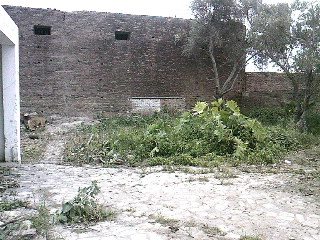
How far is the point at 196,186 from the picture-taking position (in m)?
4.59

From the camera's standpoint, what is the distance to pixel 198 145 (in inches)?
284

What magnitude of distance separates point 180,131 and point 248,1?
7.89 metres

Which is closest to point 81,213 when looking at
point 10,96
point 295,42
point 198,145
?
point 10,96

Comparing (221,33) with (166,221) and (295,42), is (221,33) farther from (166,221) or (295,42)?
(166,221)

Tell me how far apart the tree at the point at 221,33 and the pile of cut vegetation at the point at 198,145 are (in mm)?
5915

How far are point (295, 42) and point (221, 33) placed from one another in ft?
10.6

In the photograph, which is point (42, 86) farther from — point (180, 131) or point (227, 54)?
Answer: point (227, 54)

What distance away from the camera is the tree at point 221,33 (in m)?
13.1

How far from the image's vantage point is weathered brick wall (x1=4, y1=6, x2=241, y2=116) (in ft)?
42.2

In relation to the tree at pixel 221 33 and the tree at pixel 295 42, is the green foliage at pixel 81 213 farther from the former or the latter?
the tree at pixel 221 33

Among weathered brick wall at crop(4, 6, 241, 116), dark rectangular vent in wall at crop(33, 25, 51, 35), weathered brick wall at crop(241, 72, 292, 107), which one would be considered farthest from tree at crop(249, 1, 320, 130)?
dark rectangular vent in wall at crop(33, 25, 51, 35)

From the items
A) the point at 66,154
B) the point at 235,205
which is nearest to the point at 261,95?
the point at 66,154

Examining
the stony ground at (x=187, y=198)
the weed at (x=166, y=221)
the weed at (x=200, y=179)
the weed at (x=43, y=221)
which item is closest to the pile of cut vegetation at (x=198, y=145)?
the stony ground at (x=187, y=198)

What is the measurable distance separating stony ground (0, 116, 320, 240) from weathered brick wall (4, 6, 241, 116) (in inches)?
272
